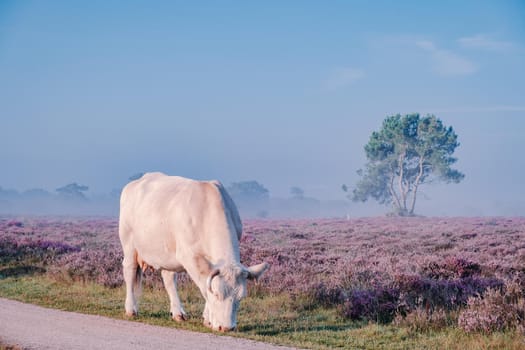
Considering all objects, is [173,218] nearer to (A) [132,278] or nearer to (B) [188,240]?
(B) [188,240]

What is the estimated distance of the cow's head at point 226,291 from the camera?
9.27 m

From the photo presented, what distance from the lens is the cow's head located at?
30.4 ft

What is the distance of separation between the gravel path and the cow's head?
335mm

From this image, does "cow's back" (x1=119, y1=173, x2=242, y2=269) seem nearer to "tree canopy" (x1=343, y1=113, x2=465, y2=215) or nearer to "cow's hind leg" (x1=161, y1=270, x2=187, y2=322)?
"cow's hind leg" (x1=161, y1=270, x2=187, y2=322)

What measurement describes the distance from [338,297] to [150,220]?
4404mm

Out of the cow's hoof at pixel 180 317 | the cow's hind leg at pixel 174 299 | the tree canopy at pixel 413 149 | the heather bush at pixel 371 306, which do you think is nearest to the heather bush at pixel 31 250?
the cow's hind leg at pixel 174 299

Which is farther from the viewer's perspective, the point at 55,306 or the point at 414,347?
the point at 55,306

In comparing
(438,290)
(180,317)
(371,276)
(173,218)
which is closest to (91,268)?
(180,317)

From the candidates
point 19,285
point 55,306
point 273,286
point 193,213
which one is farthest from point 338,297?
point 19,285

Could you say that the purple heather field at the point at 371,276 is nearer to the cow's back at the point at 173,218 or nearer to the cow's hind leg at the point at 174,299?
the cow's hind leg at the point at 174,299

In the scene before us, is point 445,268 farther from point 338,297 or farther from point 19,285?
point 19,285

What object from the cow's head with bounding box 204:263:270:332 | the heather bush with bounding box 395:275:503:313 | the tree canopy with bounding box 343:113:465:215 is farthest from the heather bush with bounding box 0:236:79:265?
the tree canopy with bounding box 343:113:465:215

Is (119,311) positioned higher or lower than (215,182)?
lower

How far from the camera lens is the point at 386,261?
1789cm
